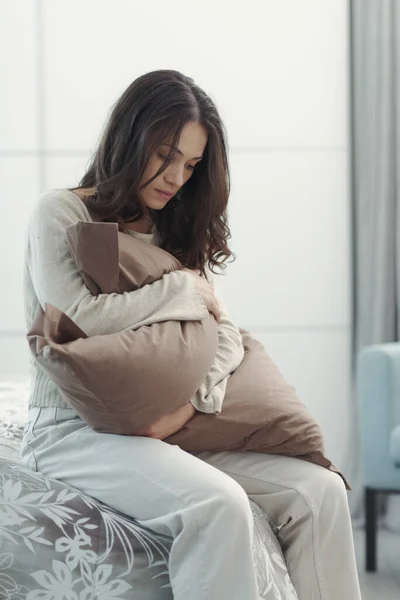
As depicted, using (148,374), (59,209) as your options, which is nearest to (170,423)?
(148,374)

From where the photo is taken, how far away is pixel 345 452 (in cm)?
368

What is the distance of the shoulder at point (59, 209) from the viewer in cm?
168

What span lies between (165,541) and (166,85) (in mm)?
960

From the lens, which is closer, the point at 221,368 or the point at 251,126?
the point at 221,368

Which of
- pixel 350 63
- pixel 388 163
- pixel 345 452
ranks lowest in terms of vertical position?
pixel 345 452

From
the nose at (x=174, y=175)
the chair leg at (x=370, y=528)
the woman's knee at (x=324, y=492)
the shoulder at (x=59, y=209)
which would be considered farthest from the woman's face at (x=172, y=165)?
the chair leg at (x=370, y=528)

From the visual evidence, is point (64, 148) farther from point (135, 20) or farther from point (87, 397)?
point (87, 397)

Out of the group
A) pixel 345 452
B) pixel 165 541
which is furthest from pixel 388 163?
pixel 165 541

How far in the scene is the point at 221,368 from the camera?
5.68 ft

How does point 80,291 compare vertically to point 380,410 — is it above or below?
above

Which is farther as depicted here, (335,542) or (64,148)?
(64,148)

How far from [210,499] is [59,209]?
2.20 ft

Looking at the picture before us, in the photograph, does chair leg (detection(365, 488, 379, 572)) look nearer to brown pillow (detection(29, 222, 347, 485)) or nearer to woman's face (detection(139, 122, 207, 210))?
brown pillow (detection(29, 222, 347, 485))

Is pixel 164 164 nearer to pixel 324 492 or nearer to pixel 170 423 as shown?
pixel 170 423
